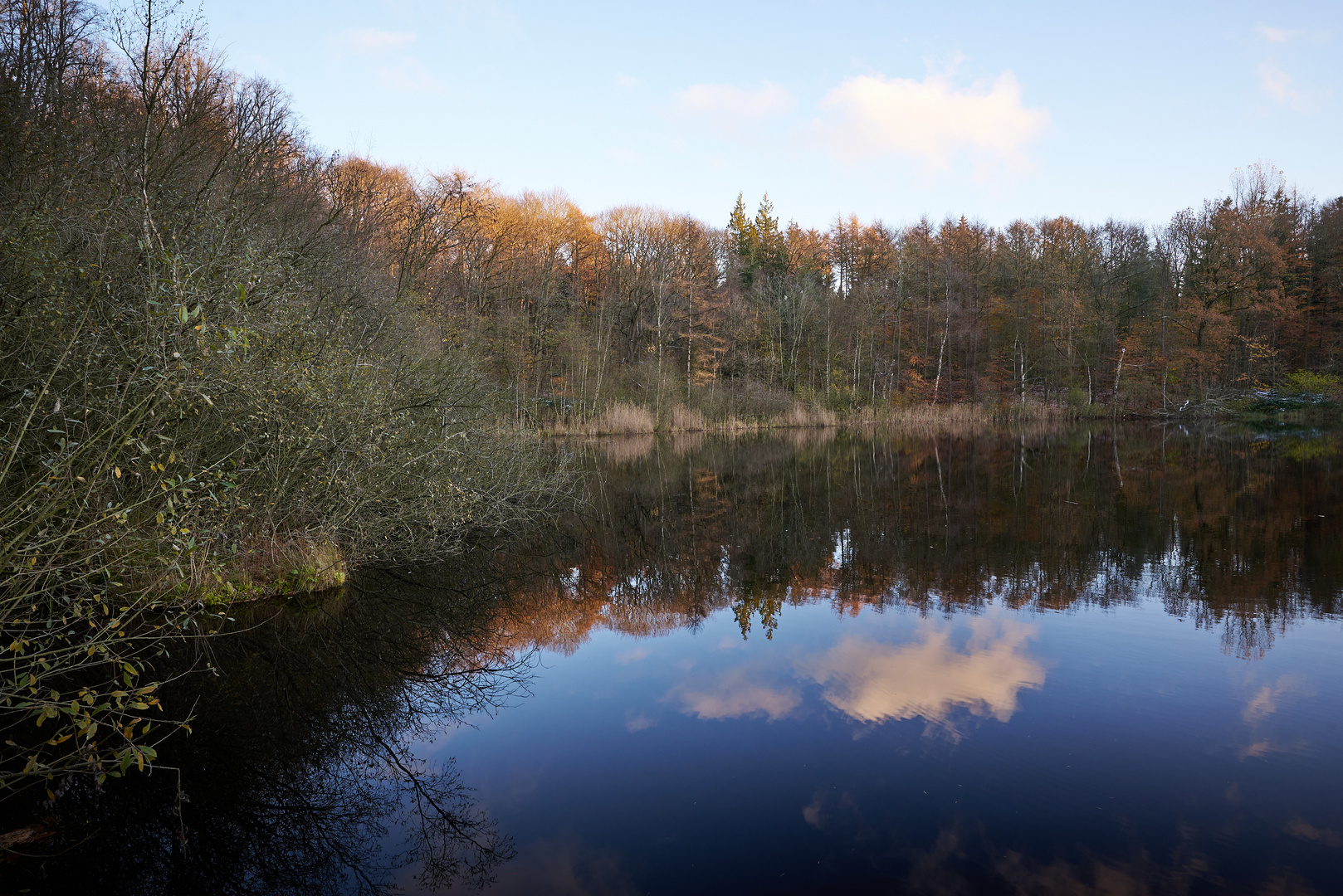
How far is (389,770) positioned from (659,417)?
2755 centimetres

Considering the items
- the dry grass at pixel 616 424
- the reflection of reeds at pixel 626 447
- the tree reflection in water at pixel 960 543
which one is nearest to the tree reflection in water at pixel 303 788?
the tree reflection in water at pixel 960 543

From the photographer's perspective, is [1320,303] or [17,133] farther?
[1320,303]

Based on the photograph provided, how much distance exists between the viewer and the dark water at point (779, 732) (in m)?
3.44

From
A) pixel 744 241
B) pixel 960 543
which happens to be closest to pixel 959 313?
pixel 744 241

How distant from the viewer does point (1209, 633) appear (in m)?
6.40

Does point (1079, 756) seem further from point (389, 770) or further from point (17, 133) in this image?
point (17, 133)

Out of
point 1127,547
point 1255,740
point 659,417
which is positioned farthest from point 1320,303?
point 1255,740

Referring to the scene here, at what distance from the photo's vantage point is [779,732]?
4852mm

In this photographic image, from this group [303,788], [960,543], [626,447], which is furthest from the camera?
[626,447]

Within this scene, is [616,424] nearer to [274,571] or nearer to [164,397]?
[274,571]

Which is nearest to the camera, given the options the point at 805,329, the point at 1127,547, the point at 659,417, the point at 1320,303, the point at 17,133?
the point at 17,133

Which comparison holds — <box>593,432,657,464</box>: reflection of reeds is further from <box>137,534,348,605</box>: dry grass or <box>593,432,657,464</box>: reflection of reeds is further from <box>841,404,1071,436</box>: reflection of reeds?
<box>137,534,348,605</box>: dry grass

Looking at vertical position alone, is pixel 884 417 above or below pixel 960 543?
above

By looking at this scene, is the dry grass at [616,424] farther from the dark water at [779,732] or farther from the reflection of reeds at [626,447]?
the dark water at [779,732]
